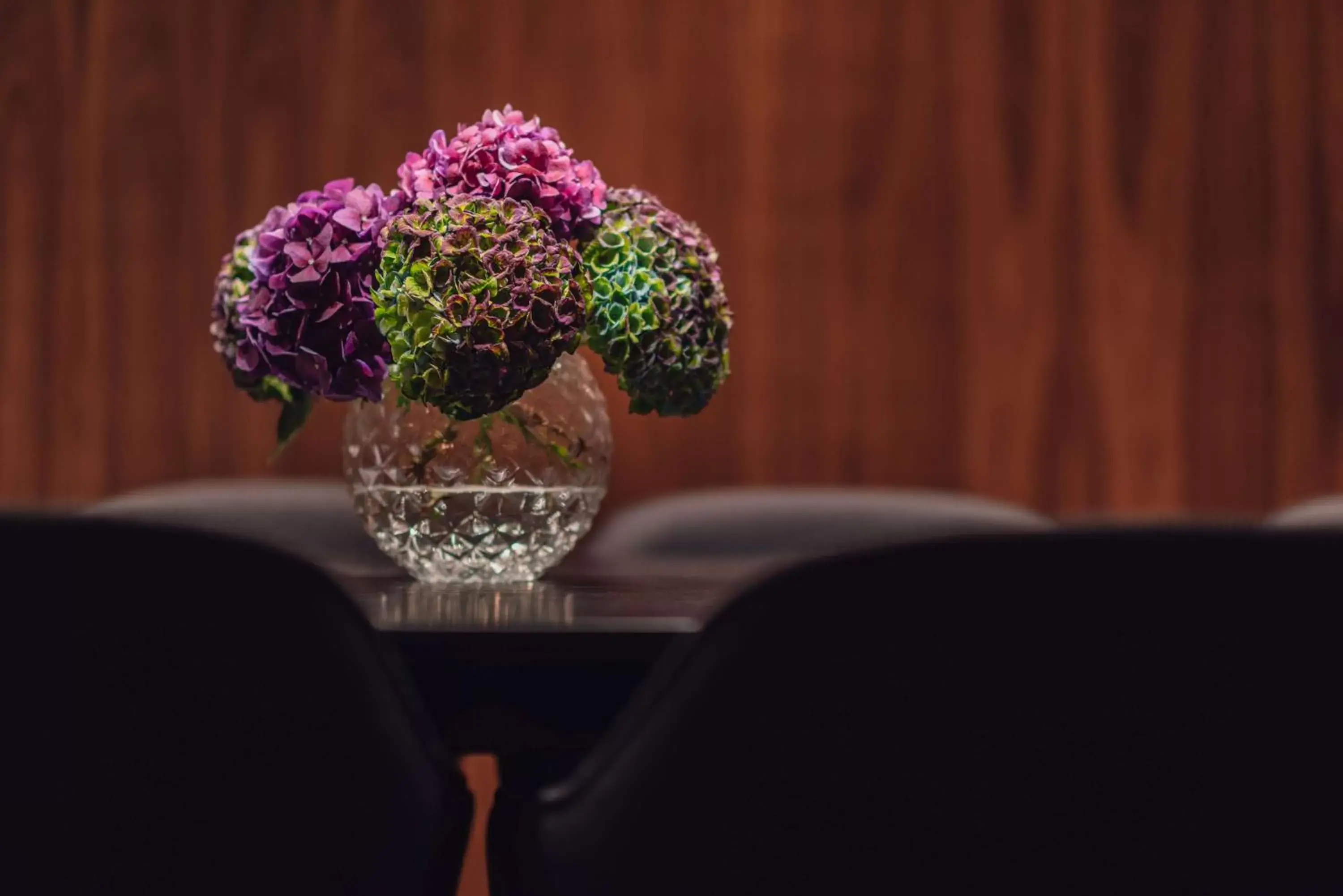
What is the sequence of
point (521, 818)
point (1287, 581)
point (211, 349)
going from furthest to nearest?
point (211, 349), point (521, 818), point (1287, 581)

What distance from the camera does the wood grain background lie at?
2633mm

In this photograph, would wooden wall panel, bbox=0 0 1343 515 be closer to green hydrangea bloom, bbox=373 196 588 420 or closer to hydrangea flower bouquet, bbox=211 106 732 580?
hydrangea flower bouquet, bbox=211 106 732 580

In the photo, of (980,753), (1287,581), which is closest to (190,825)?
(980,753)

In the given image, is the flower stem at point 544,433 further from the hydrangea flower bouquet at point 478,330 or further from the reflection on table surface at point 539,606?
the reflection on table surface at point 539,606

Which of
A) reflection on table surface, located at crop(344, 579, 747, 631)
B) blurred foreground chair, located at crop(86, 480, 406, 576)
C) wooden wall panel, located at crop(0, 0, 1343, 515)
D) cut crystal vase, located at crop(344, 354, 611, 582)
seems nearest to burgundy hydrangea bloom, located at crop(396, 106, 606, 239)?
cut crystal vase, located at crop(344, 354, 611, 582)

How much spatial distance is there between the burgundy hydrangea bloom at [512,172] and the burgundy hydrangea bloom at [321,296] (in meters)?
0.06

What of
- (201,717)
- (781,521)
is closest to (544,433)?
(201,717)

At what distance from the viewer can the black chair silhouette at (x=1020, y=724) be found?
21.9 inches

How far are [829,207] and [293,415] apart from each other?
1664 millimetres

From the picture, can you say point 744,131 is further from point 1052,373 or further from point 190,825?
point 190,825

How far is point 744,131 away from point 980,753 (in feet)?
7.24

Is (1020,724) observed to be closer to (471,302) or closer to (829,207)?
(471,302)

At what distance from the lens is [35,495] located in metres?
2.68

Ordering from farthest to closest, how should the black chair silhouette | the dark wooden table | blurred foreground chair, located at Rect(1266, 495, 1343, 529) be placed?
blurred foreground chair, located at Rect(1266, 495, 1343, 529) → the dark wooden table → the black chair silhouette
